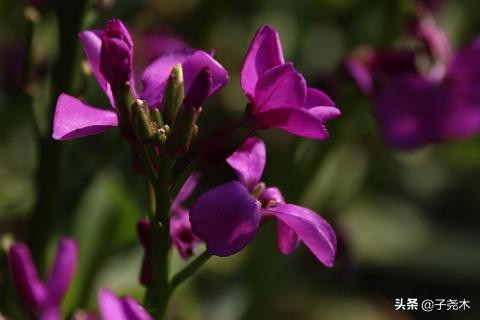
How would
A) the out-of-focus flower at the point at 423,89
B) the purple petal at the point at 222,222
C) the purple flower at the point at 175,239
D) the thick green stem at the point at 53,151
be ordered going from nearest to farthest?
the purple petal at the point at 222,222, the purple flower at the point at 175,239, the thick green stem at the point at 53,151, the out-of-focus flower at the point at 423,89

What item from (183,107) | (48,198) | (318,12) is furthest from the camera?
(318,12)

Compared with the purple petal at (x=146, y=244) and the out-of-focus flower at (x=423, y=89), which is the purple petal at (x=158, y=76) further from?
the out-of-focus flower at (x=423, y=89)

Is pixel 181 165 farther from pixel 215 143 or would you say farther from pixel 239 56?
pixel 239 56

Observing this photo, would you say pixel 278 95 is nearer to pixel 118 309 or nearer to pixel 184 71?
pixel 184 71

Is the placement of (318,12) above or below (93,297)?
above

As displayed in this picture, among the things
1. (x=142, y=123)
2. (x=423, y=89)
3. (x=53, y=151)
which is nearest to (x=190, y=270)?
(x=142, y=123)

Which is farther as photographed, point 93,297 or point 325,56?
point 325,56

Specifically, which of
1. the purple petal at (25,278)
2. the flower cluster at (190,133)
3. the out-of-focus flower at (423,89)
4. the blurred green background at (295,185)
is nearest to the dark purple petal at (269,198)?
the flower cluster at (190,133)

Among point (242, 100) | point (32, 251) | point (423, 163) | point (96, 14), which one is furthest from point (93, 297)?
point (423, 163)
